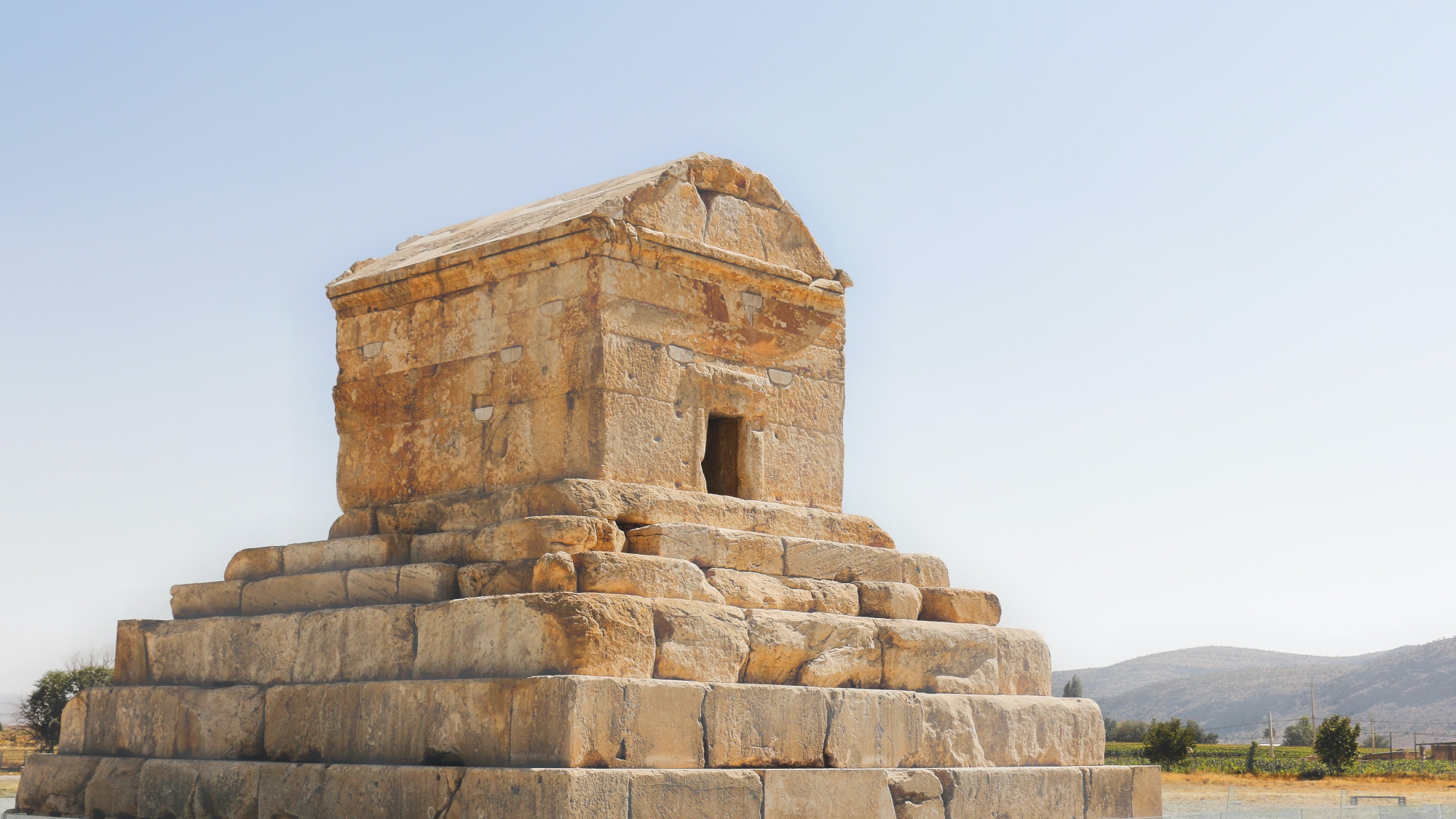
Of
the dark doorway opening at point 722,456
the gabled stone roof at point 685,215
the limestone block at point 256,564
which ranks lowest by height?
the limestone block at point 256,564

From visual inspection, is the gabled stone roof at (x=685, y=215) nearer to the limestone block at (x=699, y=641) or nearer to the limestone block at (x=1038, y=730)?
the limestone block at (x=699, y=641)

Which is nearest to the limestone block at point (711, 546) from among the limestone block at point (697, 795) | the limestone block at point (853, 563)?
the limestone block at point (853, 563)

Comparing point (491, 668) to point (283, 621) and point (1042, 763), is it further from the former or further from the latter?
point (1042, 763)

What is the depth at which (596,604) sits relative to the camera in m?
6.70

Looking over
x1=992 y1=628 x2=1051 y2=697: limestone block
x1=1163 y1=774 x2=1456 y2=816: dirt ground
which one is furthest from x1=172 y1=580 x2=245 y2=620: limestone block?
x1=1163 y1=774 x2=1456 y2=816: dirt ground

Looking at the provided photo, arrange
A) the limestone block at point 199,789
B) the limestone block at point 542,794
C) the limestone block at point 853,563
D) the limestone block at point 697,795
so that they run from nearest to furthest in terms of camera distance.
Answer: the limestone block at point 542,794 → the limestone block at point 697,795 → the limestone block at point 199,789 → the limestone block at point 853,563

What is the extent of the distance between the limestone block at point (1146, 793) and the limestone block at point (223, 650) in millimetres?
4834

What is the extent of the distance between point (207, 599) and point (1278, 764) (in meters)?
36.3

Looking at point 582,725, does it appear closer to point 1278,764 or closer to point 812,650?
point 812,650

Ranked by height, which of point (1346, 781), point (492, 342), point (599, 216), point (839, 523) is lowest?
point (1346, 781)

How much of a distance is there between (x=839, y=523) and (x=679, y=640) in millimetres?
1899

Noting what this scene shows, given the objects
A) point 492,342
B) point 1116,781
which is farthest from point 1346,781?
point 492,342

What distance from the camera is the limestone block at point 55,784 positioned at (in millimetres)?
8242

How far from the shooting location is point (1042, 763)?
8.38m
